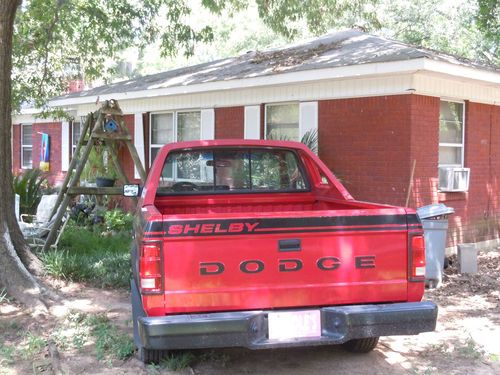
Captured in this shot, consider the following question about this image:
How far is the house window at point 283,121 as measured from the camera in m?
10.1

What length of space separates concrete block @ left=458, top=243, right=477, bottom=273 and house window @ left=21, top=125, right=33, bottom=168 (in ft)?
46.9

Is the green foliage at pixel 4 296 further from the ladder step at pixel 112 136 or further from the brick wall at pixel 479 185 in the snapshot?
the brick wall at pixel 479 185

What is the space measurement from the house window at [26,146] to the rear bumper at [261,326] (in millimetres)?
16131

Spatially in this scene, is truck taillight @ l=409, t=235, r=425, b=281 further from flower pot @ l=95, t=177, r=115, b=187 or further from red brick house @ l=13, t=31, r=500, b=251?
flower pot @ l=95, t=177, r=115, b=187

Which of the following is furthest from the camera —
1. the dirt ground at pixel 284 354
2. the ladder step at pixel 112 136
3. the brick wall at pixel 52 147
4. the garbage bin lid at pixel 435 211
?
the brick wall at pixel 52 147

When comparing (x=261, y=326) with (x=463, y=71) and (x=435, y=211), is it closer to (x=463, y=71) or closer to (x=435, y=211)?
(x=435, y=211)

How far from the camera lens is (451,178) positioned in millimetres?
9156

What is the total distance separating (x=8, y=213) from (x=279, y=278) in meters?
3.88

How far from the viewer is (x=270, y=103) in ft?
34.1

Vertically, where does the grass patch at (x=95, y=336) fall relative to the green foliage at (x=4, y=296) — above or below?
below

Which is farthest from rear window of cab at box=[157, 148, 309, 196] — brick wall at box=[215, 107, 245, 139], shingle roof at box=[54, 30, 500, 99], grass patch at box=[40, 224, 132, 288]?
brick wall at box=[215, 107, 245, 139]

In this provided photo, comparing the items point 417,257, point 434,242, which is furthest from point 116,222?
point 417,257

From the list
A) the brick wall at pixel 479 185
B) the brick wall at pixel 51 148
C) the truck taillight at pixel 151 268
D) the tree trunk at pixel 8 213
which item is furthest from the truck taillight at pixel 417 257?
the brick wall at pixel 51 148

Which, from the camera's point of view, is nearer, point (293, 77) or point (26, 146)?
point (293, 77)
